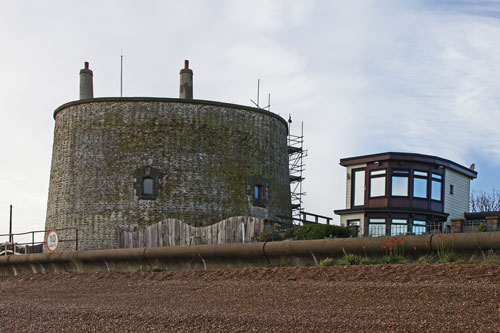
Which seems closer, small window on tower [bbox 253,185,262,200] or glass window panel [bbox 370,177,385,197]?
glass window panel [bbox 370,177,385,197]

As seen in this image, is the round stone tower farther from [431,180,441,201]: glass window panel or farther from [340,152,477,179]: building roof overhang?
[431,180,441,201]: glass window panel

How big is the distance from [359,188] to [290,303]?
17.1 m

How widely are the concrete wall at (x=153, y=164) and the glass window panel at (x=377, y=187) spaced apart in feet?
21.4

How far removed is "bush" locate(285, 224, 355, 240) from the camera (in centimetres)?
1795

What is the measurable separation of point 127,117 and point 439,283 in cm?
2194

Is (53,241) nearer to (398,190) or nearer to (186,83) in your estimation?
(186,83)

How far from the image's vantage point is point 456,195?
26.4m

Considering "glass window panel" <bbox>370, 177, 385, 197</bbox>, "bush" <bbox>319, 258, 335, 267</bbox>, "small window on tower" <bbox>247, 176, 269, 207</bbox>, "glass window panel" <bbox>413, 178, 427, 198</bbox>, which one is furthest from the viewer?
"small window on tower" <bbox>247, 176, 269, 207</bbox>

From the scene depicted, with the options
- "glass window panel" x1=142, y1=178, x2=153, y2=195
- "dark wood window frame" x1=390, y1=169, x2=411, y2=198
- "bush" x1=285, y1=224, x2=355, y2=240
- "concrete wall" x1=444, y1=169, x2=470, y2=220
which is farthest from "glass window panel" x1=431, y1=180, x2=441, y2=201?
"glass window panel" x1=142, y1=178, x2=153, y2=195

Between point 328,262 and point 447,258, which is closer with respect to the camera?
point 447,258

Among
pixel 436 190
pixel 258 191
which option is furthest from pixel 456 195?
pixel 258 191

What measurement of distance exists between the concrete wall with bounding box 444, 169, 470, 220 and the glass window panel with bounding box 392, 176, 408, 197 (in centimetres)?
199

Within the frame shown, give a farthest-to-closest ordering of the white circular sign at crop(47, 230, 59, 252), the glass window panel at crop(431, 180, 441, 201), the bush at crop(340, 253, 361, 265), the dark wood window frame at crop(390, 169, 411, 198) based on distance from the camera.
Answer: the glass window panel at crop(431, 180, 441, 201) → the dark wood window frame at crop(390, 169, 411, 198) → the white circular sign at crop(47, 230, 59, 252) → the bush at crop(340, 253, 361, 265)

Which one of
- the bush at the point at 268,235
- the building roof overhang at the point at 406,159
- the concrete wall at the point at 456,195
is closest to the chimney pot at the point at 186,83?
the building roof overhang at the point at 406,159
